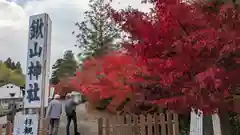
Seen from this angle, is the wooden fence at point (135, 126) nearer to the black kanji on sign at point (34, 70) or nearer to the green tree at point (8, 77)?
the black kanji on sign at point (34, 70)

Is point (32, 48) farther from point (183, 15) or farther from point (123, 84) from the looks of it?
point (123, 84)

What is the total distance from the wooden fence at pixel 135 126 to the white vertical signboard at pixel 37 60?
2.63 meters

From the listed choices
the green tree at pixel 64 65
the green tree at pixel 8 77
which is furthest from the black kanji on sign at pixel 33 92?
the green tree at pixel 8 77

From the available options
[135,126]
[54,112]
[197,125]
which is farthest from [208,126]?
[54,112]

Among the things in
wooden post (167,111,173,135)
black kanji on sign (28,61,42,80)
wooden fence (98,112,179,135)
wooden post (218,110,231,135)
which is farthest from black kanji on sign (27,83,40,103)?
wooden post (167,111,173,135)

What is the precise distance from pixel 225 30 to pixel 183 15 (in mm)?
631

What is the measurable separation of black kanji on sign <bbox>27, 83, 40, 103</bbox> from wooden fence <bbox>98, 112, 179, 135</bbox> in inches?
103

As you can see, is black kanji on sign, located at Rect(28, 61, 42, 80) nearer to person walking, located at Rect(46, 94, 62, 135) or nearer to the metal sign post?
the metal sign post

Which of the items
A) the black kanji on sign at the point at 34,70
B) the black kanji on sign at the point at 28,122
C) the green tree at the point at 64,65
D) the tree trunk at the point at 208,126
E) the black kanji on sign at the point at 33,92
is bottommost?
the tree trunk at the point at 208,126

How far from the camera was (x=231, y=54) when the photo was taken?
405 cm

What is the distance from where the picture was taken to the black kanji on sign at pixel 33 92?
5.08 m

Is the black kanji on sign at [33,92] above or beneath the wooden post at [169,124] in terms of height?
above

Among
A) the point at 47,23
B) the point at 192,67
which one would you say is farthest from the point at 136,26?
the point at 47,23

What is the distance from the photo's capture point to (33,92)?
5.14m
